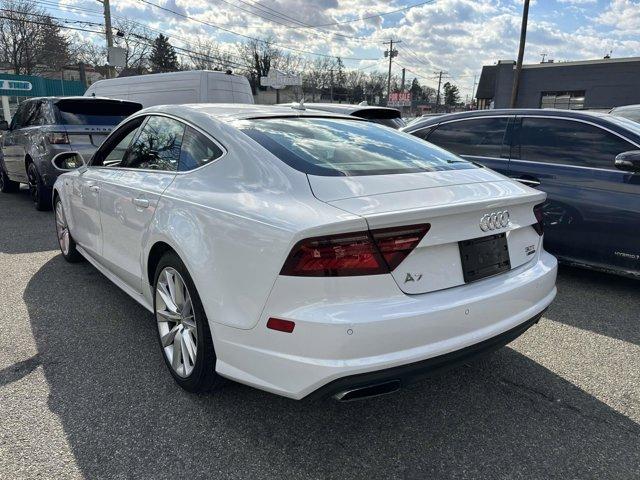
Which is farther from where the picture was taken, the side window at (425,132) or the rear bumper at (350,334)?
the side window at (425,132)

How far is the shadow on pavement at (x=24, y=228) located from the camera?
18.9 feet

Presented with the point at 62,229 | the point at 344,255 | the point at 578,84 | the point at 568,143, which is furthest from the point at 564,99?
the point at 344,255

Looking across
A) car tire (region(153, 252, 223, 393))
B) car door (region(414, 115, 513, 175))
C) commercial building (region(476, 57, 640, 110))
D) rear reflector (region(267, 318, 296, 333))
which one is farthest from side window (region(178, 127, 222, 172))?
commercial building (region(476, 57, 640, 110))

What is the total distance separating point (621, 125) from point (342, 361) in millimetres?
3857

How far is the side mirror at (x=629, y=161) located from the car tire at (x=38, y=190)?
24.5 feet

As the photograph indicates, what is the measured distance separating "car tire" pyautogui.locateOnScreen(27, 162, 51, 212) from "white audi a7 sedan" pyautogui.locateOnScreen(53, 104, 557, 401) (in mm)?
5308

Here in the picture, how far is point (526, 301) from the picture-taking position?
2434 millimetres

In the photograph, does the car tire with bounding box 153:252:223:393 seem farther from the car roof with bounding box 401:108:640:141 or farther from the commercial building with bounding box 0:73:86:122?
the commercial building with bounding box 0:73:86:122

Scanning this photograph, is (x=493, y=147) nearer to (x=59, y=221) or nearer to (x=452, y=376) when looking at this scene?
(x=452, y=376)

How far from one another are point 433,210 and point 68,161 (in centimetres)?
371

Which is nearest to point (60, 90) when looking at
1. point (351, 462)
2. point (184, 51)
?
point (184, 51)

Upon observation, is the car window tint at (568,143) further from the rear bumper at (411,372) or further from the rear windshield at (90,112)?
the rear windshield at (90,112)

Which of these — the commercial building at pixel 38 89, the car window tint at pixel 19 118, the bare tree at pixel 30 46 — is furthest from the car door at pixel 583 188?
the bare tree at pixel 30 46

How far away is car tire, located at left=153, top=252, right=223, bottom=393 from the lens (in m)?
2.43
